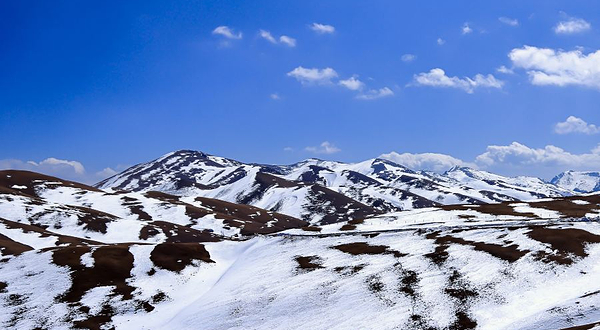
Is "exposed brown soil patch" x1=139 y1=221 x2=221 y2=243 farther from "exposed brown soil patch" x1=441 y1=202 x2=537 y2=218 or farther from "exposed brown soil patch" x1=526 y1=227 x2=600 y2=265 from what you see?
"exposed brown soil patch" x1=526 y1=227 x2=600 y2=265

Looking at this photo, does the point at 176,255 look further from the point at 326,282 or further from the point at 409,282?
the point at 409,282

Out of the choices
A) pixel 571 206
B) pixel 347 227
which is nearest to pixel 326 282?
pixel 347 227

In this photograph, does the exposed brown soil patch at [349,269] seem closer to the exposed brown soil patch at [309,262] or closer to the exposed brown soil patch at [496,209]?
the exposed brown soil patch at [309,262]

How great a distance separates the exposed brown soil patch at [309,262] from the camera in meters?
66.2

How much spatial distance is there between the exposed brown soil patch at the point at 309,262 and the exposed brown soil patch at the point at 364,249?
599 cm

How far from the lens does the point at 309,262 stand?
69.0 m

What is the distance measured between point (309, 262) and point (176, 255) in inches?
1099

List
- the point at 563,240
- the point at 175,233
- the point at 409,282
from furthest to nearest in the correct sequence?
the point at 175,233, the point at 563,240, the point at 409,282

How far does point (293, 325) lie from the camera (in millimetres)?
48188

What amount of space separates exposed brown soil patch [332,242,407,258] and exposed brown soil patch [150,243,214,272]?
2719 cm

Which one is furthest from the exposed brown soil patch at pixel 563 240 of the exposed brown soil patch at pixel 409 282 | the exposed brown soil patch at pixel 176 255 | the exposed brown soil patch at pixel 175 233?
the exposed brown soil patch at pixel 175 233

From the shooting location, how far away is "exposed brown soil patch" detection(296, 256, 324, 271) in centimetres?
6619

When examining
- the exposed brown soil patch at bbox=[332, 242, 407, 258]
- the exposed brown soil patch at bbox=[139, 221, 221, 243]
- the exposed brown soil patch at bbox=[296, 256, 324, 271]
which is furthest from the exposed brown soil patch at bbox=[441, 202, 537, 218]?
the exposed brown soil patch at bbox=[139, 221, 221, 243]

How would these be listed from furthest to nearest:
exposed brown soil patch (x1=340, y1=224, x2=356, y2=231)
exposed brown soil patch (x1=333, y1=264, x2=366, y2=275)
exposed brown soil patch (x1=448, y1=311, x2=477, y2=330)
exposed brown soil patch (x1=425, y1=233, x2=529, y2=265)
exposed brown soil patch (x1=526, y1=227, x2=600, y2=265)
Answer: exposed brown soil patch (x1=340, y1=224, x2=356, y2=231), exposed brown soil patch (x1=333, y1=264, x2=366, y2=275), exposed brown soil patch (x1=425, y1=233, x2=529, y2=265), exposed brown soil patch (x1=526, y1=227, x2=600, y2=265), exposed brown soil patch (x1=448, y1=311, x2=477, y2=330)
